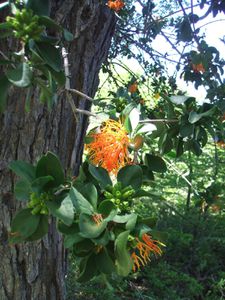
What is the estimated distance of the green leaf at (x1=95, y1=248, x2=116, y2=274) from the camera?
848 millimetres

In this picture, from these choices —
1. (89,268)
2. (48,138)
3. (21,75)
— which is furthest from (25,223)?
(48,138)

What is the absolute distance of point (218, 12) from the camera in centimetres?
280

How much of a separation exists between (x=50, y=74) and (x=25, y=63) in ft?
0.19

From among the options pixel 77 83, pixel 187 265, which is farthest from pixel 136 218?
pixel 187 265

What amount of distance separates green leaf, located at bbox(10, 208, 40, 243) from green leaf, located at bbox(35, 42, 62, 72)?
26 cm

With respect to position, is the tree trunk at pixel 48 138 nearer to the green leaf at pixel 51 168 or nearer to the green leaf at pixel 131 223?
the green leaf at pixel 51 168

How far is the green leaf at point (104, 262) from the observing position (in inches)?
33.4

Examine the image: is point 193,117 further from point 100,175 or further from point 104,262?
point 104,262

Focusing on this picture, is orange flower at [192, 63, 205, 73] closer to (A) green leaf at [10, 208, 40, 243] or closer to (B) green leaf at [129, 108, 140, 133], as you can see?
(B) green leaf at [129, 108, 140, 133]

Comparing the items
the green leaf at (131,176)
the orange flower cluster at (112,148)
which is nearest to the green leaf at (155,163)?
the orange flower cluster at (112,148)

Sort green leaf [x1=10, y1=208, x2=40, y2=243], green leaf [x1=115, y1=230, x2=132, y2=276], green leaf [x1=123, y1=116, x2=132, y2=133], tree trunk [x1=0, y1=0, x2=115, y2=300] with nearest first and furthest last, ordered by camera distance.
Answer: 1. green leaf [x1=115, y1=230, x2=132, y2=276]
2. green leaf [x1=10, y1=208, x2=40, y2=243]
3. green leaf [x1=123, y1=116, x2=132, y2=133]
4. tree trunk [x1=0, y1=0, x2=115, y2=300]

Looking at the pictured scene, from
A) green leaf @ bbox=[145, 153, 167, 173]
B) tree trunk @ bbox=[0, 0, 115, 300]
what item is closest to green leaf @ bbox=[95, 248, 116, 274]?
green leaf @ bbox=[145, 153, 167, 173]

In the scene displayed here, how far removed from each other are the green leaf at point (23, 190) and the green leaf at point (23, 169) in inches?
0.4

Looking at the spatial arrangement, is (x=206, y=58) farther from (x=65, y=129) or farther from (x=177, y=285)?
(x=177, y=285)
